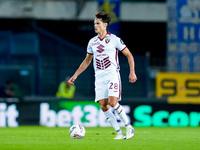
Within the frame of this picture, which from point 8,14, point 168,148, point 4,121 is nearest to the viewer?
point 168,148

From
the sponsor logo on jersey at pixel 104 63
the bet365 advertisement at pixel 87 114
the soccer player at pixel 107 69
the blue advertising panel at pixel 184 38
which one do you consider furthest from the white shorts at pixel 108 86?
the blue advertising panel at pixel 184 38

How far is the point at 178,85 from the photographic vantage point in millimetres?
21203

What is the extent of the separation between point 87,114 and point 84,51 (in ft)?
26.5

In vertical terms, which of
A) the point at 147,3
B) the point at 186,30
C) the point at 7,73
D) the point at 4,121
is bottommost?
the point at 4,121

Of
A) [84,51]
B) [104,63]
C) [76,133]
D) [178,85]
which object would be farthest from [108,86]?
[84,51]

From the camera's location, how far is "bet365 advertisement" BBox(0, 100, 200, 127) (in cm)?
1709

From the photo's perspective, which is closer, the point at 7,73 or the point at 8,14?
the point at 7,73

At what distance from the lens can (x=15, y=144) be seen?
375 inches

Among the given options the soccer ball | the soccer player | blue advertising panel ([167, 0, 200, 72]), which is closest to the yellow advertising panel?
blue advertising panel ([167, 0, 200, 72])

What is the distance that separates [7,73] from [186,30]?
6622 mm

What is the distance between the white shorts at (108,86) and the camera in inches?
403

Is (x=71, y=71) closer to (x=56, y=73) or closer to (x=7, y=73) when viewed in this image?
(x=56, y=73)

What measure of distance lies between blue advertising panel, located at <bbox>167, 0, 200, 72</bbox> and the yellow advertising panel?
424 mm

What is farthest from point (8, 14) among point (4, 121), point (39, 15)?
point (4, 121)
